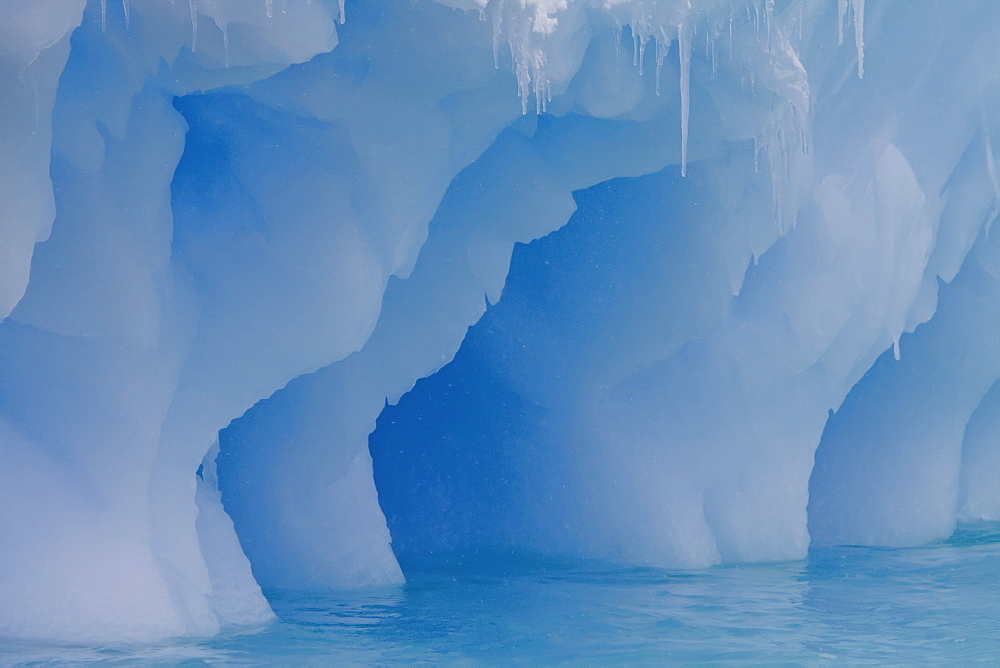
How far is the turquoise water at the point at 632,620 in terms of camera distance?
4879mm

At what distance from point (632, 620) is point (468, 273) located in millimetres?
2279

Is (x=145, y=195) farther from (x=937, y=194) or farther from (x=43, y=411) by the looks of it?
(x=937, y=194)

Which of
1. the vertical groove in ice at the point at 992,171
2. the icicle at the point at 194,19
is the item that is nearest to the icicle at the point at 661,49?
the icicle at the point at 194,19

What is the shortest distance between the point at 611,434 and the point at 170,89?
392 cm

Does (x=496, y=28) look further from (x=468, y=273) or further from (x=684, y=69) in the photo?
(x=468, y=273)

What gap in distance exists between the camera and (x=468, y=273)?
689 centimetres

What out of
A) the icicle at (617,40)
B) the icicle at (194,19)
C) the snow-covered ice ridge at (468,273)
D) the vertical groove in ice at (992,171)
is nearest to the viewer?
the icicle at (194,19)

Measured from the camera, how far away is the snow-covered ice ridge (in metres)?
5.09

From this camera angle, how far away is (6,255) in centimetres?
430

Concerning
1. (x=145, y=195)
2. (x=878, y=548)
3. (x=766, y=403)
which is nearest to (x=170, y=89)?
(x=145, y=195)

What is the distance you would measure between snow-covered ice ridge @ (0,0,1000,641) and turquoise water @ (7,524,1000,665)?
0.35m

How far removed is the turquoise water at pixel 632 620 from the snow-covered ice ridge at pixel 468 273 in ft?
1.14

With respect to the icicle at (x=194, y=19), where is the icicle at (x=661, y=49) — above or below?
above

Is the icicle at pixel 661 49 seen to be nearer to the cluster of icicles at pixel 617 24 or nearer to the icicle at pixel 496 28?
the cluster of icicles at pixel 617 24
